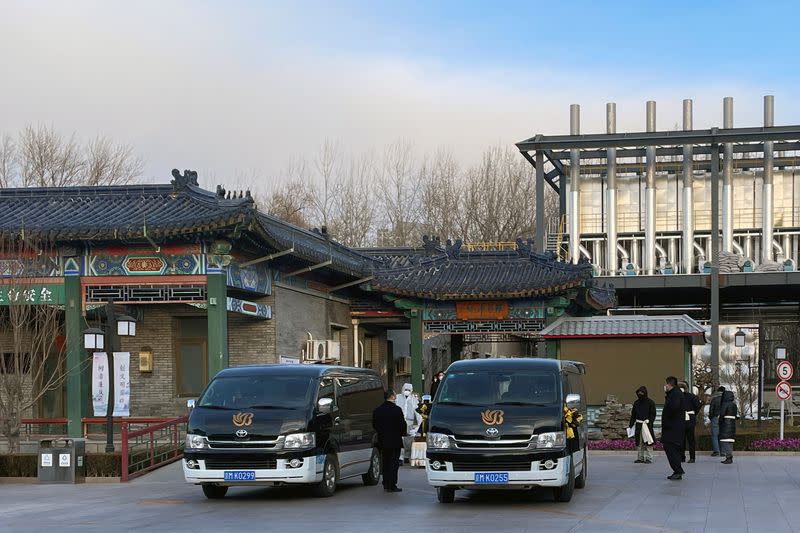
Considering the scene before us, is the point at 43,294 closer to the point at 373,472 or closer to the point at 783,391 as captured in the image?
the point at 373,472

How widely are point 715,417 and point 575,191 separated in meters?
32.0

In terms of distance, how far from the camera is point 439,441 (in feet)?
48.8

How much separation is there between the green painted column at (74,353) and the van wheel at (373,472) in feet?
29.0

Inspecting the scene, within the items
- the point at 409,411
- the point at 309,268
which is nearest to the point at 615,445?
the point at 409,411

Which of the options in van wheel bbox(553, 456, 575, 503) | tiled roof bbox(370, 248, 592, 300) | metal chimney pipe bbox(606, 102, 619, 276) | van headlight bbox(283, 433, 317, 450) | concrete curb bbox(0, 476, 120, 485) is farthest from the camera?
metal chimney pipe bbox(606, 102, 619, 276)

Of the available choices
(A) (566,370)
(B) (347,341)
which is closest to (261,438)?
(A) (566,370)

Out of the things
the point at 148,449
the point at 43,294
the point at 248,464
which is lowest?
the point at 148,449

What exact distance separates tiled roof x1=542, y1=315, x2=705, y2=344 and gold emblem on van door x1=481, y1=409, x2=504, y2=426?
14440 mm

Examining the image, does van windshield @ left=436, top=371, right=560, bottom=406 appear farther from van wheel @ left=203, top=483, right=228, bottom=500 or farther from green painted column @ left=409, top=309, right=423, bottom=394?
green painted column @ left=409, top=309, right=423, bottom=394

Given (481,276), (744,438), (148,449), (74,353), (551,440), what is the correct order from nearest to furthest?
(551,440)
(148,449)
(74,353)
(744,438)
(481,276)

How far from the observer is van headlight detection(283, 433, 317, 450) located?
1556 centimetres

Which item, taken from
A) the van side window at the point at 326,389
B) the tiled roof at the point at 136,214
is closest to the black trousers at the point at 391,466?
the van side window at the point at 326,389

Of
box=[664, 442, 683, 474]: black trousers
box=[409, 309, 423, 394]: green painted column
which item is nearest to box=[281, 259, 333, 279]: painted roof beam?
box=[409, 309, 423, 394]: green painted column

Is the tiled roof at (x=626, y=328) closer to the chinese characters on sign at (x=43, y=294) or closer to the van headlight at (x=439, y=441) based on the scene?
the chinese characters on sign at (x=43, y=294)
